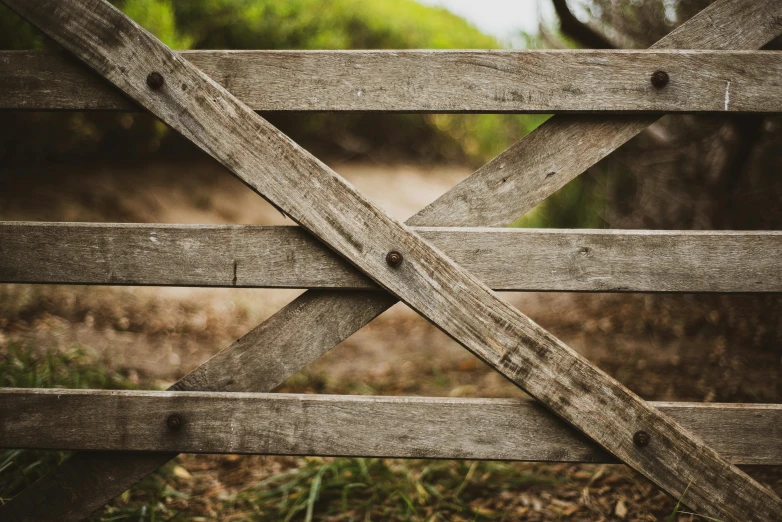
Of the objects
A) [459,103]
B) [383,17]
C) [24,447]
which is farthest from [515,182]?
[383,17]

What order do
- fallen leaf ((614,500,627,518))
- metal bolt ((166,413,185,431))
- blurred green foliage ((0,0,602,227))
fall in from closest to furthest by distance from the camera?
metal bolt ((166,413,185,431)) → fallen leaf ((614,500,627,518)) → blurred green foliage ((0,0,602,227))

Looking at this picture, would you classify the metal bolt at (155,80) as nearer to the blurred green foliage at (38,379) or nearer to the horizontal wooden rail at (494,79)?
the horizontal wooden rail at (494,79)

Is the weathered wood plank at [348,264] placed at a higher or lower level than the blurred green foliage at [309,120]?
lower

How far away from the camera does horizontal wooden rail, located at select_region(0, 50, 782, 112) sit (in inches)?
Answer: 58.4

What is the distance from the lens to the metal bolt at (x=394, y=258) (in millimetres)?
1472

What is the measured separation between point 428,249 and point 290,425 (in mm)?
729

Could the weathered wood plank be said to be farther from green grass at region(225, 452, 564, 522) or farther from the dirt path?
the dirt path

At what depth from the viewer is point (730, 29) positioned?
152 cm

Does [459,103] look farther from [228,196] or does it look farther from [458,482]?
[228,196]

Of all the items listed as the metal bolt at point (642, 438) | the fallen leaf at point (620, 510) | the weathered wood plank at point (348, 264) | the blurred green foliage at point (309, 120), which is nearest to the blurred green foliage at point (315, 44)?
the blurred green foliage at point (309, 120)

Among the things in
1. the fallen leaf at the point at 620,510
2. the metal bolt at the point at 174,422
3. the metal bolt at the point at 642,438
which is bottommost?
the fallen leaf at the point at 620,510

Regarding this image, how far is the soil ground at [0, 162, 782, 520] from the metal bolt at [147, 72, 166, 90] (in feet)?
6.01

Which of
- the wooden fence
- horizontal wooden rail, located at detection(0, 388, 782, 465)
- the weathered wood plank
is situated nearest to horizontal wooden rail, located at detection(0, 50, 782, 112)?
the wooden fence

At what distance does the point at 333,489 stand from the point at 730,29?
2375 mm
